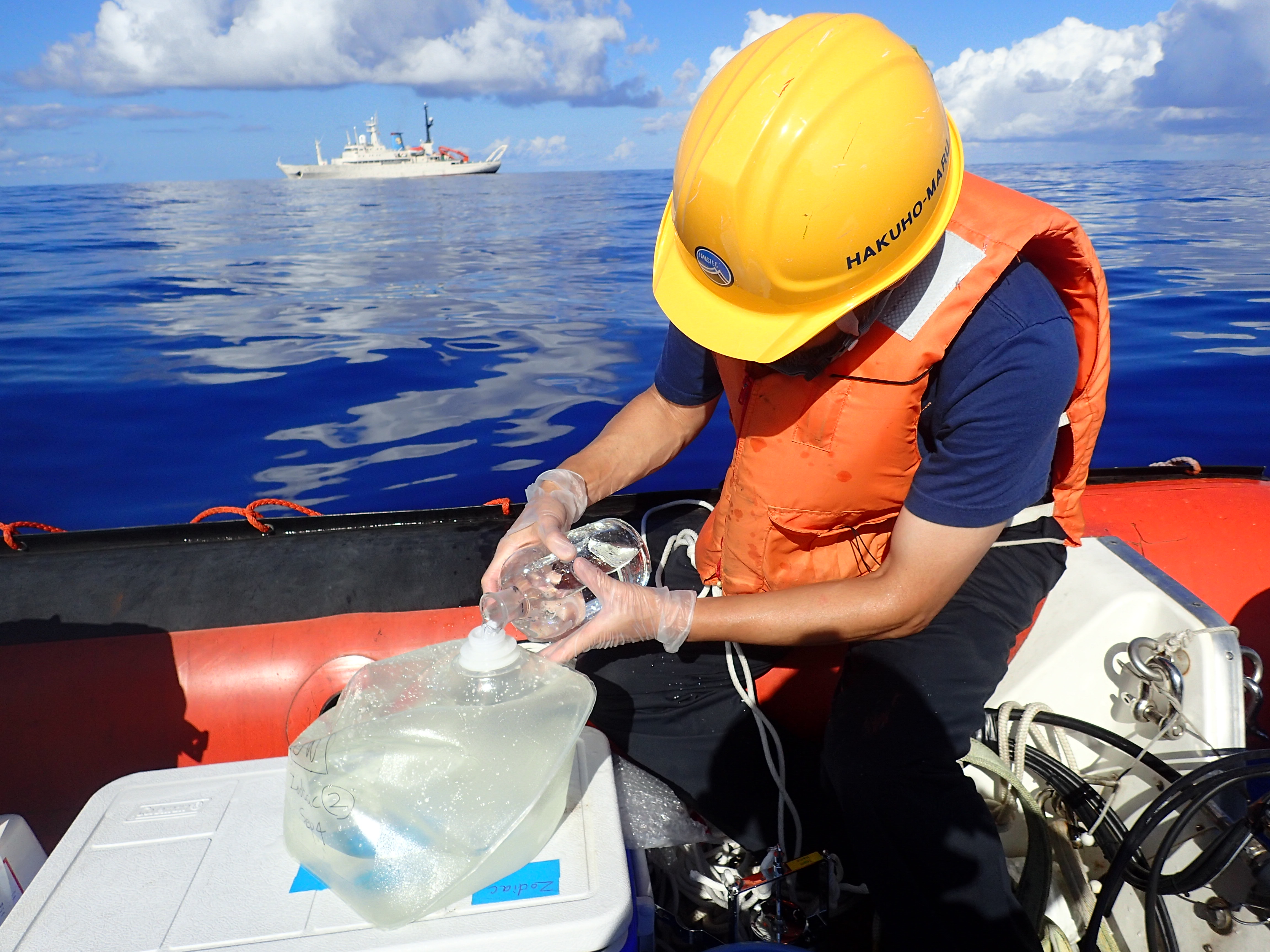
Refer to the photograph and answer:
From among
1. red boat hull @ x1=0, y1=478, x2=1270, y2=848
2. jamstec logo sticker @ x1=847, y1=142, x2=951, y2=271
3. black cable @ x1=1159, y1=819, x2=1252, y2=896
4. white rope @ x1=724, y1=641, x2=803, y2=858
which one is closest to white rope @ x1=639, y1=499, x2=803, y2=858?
white rope @ x1=724, y1=641, x2=803, y2=858

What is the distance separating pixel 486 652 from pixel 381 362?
577 cm

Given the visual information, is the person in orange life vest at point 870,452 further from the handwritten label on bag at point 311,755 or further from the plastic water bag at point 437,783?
the handwritten label on bag at point 311,755

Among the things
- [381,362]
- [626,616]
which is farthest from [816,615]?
[381,362]

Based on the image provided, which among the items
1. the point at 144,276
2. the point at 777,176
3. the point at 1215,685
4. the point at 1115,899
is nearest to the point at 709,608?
the point at 777,176

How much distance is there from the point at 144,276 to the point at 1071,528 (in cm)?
1101

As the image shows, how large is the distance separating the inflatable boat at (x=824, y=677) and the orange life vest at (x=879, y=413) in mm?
289

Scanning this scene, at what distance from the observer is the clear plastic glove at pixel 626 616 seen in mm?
1554

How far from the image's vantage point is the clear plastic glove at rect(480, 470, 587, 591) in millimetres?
1645

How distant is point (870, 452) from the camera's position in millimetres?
1562

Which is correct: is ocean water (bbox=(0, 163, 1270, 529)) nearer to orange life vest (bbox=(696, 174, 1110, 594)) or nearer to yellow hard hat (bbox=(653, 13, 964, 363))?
orange life vest (bbox=(696, 174, 1110, 594))

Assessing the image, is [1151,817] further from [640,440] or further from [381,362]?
[381,362]

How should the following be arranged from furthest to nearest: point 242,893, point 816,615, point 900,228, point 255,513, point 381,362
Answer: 1. point 381,362
2. point 255,513
3. point 816,615
4. point 900,228
5. point 242,893

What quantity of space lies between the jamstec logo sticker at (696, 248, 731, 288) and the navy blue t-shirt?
46cm

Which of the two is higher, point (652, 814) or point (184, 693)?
point (184, 693)
